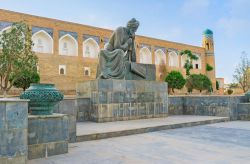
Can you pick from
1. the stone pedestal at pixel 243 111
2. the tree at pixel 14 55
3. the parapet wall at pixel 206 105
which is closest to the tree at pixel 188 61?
the tree at pixel 14 55

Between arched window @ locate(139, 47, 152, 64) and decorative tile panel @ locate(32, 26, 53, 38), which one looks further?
arched window @ locate(139, 47, 152, 64)

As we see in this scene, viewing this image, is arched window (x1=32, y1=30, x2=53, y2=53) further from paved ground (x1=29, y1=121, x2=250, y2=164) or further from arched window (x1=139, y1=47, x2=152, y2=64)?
paved ground (x1=29, y1=121, x2=250, y2=164)

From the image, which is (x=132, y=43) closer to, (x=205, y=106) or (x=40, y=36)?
(x=205, y=106)

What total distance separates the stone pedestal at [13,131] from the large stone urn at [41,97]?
42 cm

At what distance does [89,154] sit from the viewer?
3094mm

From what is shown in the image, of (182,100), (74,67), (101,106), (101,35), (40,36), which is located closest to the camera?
(101,106)

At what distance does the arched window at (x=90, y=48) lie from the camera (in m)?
27.9

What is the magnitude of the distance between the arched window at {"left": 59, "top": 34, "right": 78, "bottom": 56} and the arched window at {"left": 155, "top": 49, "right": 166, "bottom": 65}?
11720 millimetres

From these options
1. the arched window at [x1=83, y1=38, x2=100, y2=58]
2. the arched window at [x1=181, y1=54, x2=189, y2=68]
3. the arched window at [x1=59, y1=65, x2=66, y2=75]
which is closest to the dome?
the arched window at [x1=181, y1=54, x2=189, y2=68]

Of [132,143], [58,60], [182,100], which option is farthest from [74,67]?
[132,143]

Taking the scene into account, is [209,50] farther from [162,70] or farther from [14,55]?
[14,55]

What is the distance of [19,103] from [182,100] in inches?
244

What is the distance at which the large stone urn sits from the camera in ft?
9.95

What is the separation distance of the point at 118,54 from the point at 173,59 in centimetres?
3195
